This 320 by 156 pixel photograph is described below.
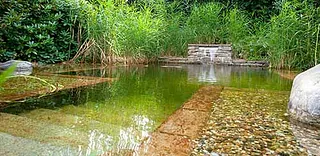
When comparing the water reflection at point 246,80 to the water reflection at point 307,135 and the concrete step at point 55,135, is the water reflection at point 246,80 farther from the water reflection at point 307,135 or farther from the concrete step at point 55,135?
the concrete step at point 55,135

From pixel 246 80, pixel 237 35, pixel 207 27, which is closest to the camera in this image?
pixel 246 80

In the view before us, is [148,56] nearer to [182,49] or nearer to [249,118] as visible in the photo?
[182,49]

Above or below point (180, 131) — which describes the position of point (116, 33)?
above

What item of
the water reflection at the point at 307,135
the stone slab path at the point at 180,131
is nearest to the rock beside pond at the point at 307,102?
the water reflection at the point at 307,135

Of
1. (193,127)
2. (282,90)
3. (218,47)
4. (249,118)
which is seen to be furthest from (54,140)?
(218,47)

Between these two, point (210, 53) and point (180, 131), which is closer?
point (180, 131)

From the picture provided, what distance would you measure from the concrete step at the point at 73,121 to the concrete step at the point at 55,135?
0.15ft

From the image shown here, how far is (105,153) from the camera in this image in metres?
1.15

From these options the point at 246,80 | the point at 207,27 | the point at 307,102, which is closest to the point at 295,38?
the point at 246,80

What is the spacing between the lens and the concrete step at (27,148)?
3.58 ft

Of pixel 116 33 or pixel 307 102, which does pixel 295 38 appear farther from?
pixel 307 102

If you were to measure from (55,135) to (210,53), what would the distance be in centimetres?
566

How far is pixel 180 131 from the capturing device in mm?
1472

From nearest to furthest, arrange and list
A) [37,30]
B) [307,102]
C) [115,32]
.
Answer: [307,102], [37,30], [115,32]
